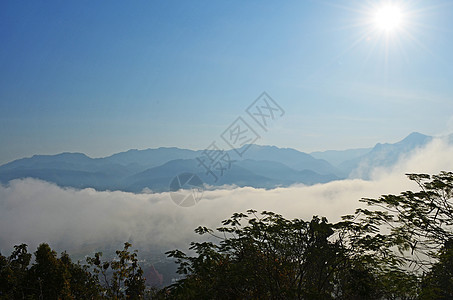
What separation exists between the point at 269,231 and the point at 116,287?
165 inches

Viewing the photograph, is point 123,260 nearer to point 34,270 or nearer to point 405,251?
point 405,251

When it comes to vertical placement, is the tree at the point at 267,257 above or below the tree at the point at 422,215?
below

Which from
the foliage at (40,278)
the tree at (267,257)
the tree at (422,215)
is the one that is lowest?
the foliage at (40,278)

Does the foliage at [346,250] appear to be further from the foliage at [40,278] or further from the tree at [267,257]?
the foliage at [40,278]

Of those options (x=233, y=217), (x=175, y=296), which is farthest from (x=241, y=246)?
(x=175, y=296)

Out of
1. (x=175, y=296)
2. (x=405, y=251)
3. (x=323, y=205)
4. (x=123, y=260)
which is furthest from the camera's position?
(x=323, y=205)

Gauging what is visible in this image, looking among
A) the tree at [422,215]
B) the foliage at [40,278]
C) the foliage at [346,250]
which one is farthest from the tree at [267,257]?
the foliage at [40,278]

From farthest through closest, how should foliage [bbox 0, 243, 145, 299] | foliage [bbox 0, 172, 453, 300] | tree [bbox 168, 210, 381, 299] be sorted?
foliage [bbox 0, 243, 145, 299], tree [bbox 168, 210, 381, 299], foliage [bbox 0, 172, 453, 300]

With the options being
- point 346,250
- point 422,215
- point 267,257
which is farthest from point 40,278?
point 422,215

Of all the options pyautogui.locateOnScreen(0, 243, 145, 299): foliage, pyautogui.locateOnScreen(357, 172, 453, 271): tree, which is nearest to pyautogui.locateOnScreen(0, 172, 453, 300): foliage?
pyautogui.locateOnScreen(357, 172, 453, 271): tree

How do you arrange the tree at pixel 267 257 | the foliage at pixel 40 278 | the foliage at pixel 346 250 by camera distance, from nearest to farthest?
the foliage at pixel 346 250 < the tree at pixel 267 257 < the foliage at pixel 40 278

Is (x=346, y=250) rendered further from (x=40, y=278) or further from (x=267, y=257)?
(x=40, y=278)

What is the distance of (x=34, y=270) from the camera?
13.5 meters

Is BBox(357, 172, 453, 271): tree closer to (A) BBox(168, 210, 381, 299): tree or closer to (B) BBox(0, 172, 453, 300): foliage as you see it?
(B) BBox(0, 172, 453, 300): foliage
